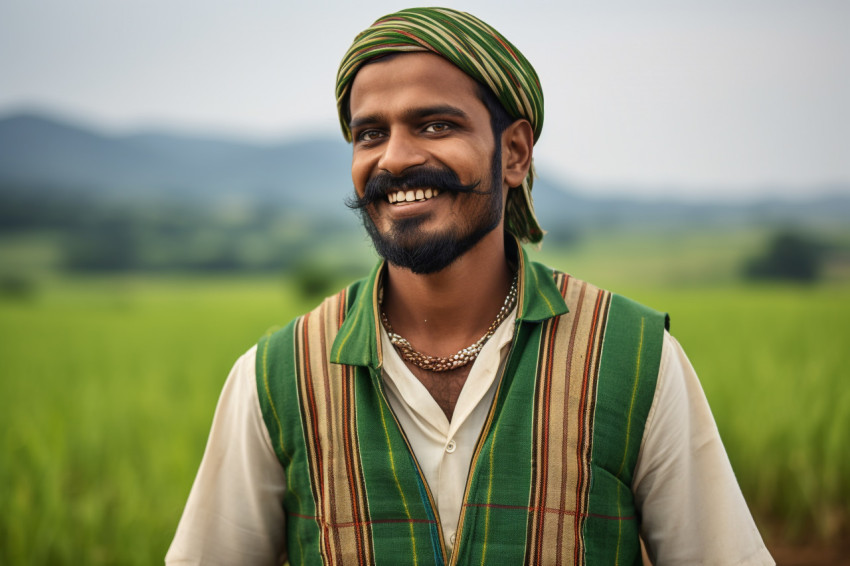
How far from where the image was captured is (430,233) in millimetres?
1806

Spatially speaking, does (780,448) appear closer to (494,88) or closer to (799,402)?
(799,402)

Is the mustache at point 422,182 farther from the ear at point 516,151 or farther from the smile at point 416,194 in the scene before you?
the ear at point 516,151

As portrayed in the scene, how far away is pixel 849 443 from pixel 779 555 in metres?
0.97

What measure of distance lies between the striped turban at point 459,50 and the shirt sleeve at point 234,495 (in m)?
0.90

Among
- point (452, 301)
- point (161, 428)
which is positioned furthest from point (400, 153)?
point (161, 428)

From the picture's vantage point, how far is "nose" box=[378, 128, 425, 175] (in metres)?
1.77

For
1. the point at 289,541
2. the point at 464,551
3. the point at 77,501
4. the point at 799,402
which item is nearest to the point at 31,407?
the point at 77,501

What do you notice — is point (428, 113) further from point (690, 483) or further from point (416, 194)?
point (690, 483)

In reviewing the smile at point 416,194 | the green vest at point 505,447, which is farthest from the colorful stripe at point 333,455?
the smile at point 416,194

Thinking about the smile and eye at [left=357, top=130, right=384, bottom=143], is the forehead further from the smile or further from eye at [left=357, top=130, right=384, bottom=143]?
the smile

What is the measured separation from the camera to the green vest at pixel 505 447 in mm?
1687

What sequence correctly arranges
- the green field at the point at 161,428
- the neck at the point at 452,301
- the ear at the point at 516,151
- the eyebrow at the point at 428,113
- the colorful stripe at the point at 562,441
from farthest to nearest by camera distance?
the green field at the point at 161,428 < the ear at the point at 516,151 < the neck at the point at 452,301 < the eyebrow at the point at 428,113 < the colorful stripe at the point at 562,441

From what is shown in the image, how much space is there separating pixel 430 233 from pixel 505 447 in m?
0.55

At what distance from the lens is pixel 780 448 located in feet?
15.1
